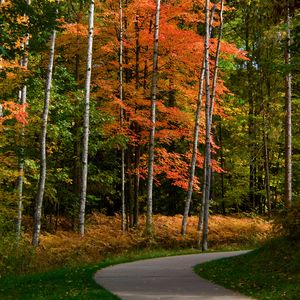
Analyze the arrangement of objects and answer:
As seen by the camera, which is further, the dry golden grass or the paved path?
the dry golden grass

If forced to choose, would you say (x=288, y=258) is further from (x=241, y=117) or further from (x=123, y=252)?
(x=241, y=117)

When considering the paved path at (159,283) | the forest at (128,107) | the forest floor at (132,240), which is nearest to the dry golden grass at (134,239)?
the forest floor at (132,240)

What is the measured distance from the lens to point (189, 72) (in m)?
22.6

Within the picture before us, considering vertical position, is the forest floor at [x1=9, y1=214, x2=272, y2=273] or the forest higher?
the forest

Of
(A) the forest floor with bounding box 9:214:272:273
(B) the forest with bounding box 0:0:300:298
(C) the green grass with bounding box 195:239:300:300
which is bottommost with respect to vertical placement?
(A) the forest floor with bounding box 9:214:272:273

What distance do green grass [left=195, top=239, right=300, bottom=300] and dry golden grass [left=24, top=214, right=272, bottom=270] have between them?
298 cm

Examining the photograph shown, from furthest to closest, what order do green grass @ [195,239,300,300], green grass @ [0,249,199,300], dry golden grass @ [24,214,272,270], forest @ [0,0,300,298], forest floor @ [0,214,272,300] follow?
dry golden grass @ [24,214,272,270]
forest @ [0,0,300,298]
forest floor @ [0,214,272,300]
green grass @ [195,239,300,300]
green grass @ [0,249,199,300]

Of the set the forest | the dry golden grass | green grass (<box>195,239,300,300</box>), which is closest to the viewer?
green grass (<box>195,239,300,300</box>)

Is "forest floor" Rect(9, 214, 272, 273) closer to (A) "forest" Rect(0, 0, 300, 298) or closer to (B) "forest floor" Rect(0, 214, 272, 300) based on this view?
(B) "forest floor" Rect(0, 214, 272, 300)

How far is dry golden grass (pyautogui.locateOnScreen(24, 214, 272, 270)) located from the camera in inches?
640

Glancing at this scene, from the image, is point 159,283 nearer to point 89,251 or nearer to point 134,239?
point 89,251

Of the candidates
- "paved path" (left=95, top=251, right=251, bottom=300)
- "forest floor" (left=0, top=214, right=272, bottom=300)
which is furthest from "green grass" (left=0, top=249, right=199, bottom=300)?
"paved path" (left=95, top=251, right=251, bottom=300)

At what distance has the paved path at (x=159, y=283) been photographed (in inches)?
330

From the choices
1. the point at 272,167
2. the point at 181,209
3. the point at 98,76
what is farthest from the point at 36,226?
the point at 272,167
